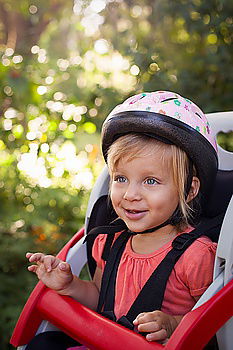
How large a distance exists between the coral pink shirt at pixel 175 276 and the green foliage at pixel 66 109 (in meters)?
Answer: 1.31

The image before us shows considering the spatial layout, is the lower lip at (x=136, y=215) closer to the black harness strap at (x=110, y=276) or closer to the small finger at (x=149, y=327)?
the black harness strap at (x=110, y=276)

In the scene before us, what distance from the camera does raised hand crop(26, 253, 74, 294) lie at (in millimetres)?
1873

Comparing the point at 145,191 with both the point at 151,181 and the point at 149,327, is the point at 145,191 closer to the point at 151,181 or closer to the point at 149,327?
the point at 151,181

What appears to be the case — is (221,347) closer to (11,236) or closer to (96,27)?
(11,236)

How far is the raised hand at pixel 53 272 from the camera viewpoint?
187 centimetres

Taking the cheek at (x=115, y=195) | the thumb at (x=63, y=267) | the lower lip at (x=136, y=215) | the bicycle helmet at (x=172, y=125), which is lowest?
the thumb at (x=63, y=267)

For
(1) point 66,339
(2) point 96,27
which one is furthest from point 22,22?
(1) point 66,339

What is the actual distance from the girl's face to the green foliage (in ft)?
4.59

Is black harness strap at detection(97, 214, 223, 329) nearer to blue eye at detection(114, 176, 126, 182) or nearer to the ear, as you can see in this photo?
the ear

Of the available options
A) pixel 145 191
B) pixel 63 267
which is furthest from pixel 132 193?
pixel 63 267

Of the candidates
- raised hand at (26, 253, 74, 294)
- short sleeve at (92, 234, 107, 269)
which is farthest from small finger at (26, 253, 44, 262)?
short sleeve at (92, 234, 107, 269)

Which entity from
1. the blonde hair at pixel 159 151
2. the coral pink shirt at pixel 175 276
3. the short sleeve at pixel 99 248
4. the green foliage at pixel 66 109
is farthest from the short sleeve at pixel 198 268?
the green foliage at pixel 66 109

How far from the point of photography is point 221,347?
63.7 inches

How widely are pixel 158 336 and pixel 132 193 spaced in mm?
378
